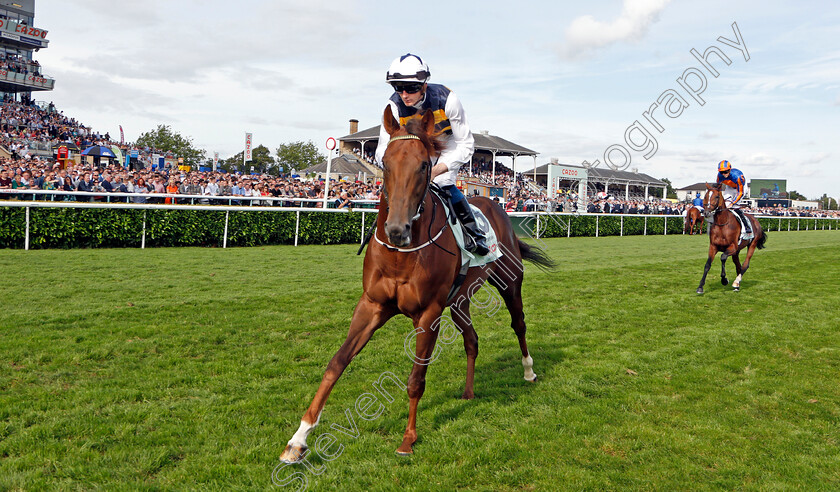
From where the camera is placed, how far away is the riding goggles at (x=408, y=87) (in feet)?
11.9

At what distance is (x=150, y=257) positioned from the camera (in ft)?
36.0

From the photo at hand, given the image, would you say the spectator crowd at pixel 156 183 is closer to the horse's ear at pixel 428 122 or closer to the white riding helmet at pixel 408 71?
the white riding helmet at pixel 408 71

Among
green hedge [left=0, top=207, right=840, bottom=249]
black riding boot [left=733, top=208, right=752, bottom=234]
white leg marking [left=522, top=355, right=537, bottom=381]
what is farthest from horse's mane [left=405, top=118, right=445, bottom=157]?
green hedge [left=0, top=207, right=840, bottom=249]

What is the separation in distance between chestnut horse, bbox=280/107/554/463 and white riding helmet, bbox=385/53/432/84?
0.37 meters

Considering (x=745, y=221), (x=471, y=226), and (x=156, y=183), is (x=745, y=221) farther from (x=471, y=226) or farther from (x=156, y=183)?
(x=156, y=183)

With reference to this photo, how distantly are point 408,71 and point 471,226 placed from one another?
1158mm

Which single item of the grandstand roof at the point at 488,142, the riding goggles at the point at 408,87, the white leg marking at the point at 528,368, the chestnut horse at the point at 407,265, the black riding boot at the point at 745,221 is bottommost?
the white leg marking at the point at 528,368

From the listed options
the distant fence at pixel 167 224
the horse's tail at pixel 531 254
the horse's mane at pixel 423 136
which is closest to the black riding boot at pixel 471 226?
the horse's mane at pixel 423 136

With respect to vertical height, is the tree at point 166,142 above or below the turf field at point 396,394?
above

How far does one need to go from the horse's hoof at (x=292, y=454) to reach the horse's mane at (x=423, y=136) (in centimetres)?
187

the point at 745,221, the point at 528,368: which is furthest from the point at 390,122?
the point at 745,221

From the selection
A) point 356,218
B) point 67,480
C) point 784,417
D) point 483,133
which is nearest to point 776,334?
point 784,417

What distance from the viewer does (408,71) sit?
140 inches

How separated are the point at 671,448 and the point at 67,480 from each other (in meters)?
3.39
